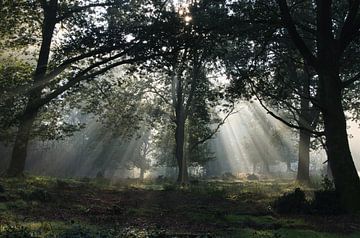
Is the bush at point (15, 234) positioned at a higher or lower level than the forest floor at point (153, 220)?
lower

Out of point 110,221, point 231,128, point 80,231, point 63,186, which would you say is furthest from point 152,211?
point 231,128

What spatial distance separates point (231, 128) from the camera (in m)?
103

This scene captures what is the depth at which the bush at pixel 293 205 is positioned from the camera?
1550 centimetres

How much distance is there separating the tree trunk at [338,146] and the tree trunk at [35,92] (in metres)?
13.2

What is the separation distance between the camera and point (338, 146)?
15273 mm

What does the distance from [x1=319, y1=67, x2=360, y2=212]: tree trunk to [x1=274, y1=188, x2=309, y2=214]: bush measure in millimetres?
1426

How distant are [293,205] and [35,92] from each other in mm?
13030

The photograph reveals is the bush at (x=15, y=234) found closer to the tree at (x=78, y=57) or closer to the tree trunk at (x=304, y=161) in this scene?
the tree at (x=78, y=57)

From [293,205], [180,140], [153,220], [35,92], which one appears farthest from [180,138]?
[153,220]

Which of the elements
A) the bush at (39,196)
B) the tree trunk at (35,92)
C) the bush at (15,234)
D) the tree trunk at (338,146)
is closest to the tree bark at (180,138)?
the tree trunk at (35,92)

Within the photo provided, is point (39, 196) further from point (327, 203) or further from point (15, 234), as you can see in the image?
point (327, 203)

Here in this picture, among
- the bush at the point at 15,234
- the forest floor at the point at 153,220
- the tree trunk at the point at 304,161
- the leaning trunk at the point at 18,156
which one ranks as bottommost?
the bush at the point at 15,234

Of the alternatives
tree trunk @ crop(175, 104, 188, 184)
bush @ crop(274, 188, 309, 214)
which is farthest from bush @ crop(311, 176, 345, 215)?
tree trunk @ crop(175, 104, 188, 184)

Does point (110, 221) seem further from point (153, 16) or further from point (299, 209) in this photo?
point (153, 16)
